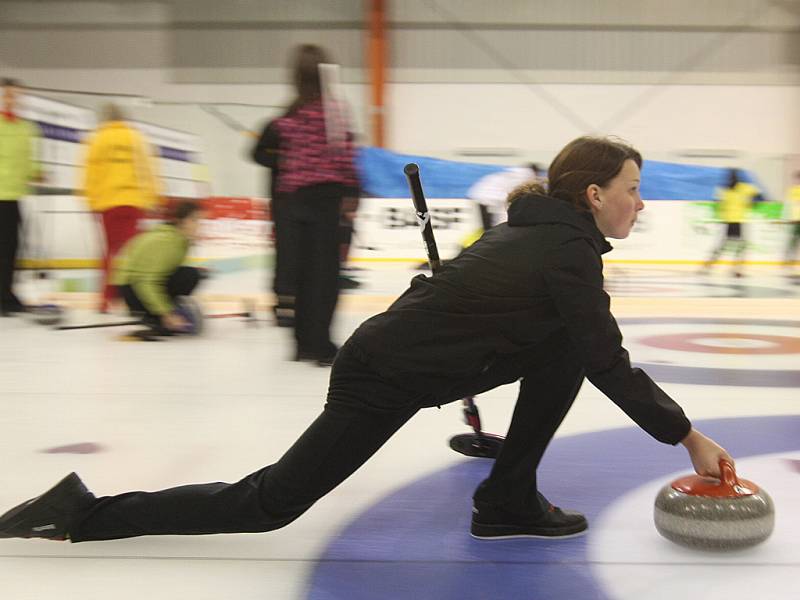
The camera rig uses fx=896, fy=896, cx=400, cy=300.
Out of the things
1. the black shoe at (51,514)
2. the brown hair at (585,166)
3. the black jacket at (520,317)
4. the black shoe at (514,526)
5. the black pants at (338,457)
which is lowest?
the black shoe at (514,526)

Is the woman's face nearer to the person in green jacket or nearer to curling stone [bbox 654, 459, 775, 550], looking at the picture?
curling stone [bbox 654, 459, 775, 550]

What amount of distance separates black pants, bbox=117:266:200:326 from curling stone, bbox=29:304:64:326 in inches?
25.3

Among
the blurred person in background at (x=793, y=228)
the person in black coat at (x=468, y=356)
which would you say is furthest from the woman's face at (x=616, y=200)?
the blurred person in background at (x=793, y=228)

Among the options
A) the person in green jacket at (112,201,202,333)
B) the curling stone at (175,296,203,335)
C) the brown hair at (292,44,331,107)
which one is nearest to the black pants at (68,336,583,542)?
the brown hair at (292,44,331,107)

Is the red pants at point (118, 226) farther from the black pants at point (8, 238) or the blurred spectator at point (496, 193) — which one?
the blurred spectator at point (496, 193)

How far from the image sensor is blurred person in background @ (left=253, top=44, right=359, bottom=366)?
3.97 metres

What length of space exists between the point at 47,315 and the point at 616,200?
470 centimetres

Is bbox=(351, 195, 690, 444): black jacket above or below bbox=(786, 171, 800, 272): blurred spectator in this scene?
above

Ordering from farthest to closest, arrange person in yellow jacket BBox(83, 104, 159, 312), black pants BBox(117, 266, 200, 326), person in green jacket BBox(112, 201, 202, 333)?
person in yellow jacket BBox(83, 104, 159, 312)
black pants BBox(117, 266, 200, 326)
person in green jacket BBox(112, 201, 202, 333)

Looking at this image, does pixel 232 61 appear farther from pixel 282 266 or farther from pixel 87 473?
pixel 87 473

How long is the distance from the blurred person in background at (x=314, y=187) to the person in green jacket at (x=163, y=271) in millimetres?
1185

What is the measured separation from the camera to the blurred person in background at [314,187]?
397 centimetres

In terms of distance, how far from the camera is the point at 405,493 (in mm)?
2336

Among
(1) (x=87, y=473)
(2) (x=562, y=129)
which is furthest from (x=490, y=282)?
(2) (x=562, y=129)
